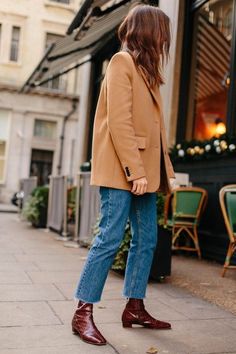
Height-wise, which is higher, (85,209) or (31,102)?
(31,102)

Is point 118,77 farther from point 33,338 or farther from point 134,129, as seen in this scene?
point 33,338

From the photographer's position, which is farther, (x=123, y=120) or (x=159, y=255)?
(x=159, y=255)

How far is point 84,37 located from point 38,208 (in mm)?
3716

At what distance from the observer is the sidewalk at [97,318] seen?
2535mm

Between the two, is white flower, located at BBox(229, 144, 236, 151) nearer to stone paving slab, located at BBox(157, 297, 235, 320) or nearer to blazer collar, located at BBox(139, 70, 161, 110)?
stone paving slab, located at BBox(157, 297, 235, 320)

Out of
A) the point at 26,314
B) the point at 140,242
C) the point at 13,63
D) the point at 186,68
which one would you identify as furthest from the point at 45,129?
the point at 140,242

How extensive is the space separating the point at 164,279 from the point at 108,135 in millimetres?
2327

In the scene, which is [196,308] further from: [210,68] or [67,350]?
[210,68]

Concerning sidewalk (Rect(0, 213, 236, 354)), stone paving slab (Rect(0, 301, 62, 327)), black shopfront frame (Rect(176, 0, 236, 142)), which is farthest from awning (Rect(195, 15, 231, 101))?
stone paving slab (Rect(0, 301, 62, 327))

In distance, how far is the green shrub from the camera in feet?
32.7

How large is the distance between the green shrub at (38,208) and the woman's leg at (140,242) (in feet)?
23.7

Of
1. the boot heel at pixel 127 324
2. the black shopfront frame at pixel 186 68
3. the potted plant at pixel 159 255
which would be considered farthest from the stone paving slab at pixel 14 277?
the black shopfront frame at pixel 186 68

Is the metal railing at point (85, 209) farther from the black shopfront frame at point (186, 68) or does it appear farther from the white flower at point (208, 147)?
the black shopfront frame at point (186, 68)

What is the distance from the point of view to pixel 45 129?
25781mm
